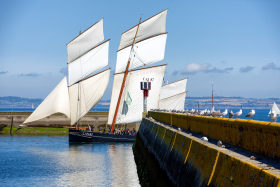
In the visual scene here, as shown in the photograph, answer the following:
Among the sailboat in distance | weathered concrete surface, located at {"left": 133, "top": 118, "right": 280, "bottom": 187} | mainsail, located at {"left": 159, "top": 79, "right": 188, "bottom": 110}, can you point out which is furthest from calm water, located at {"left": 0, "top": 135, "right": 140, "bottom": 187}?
mainsail, located at {"left": 159, "top": 79, "right": 188, "bottom": 110}

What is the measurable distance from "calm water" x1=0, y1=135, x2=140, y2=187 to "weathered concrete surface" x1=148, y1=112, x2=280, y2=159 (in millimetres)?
12881

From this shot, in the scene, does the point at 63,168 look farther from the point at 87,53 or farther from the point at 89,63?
the point at 87,53

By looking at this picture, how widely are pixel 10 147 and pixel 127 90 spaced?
1025 inches

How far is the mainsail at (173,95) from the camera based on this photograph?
83312mm

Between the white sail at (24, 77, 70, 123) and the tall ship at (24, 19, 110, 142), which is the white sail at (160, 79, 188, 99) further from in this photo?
the white sail at (24, 77, 70, 123)

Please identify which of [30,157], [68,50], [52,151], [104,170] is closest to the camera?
[104,170]

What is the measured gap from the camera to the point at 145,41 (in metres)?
73.1

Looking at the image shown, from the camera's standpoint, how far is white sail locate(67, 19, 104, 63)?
70500 mm

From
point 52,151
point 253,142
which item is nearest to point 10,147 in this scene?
point 52,151

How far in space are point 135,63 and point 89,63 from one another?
31.8 ft

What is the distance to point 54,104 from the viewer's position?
59.0 meters

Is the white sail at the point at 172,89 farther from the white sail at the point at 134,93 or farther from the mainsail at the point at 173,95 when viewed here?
the white sail at the point at 134,93

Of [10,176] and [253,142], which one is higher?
[253,142]

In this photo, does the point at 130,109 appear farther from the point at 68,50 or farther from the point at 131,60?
the point at 68,50
